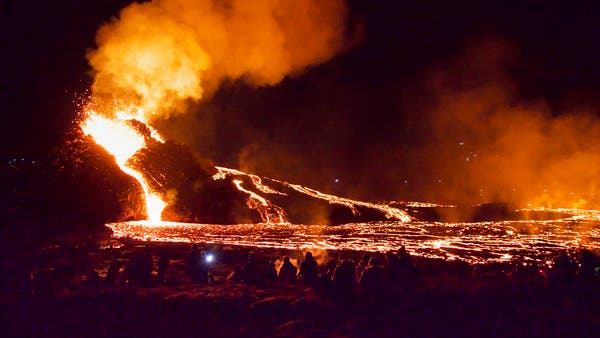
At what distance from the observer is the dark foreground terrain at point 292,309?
8.78 metres

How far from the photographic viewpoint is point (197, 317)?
31.7 ft

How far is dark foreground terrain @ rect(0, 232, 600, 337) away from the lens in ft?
28.8

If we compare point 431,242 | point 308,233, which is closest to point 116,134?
point 308,233

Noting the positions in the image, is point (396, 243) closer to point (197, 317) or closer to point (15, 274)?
point (197, 317)

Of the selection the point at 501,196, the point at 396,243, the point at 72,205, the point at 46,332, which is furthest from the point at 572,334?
the point at 501,196

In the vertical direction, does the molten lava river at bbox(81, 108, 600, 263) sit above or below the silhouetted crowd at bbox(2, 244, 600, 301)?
above

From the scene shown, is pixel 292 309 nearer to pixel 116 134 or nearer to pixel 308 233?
pixel 308 233

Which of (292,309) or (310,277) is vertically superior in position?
(310,277)

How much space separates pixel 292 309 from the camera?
9.91 m

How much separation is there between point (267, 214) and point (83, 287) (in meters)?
Answer: 29.5

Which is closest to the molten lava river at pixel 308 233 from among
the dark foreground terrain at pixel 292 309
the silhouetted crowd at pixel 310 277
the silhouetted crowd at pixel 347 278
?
the silhouetted crowd at pixel 310 277

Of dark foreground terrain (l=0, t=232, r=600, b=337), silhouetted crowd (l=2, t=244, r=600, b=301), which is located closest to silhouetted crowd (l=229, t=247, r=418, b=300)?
silhouetted crowd (l=2, t=244, r=600, b=301)

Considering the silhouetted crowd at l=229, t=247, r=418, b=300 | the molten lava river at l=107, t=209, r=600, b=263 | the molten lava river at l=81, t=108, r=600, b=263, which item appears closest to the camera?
the silhouetted crowd at l=229, t=247, r=418, b=300

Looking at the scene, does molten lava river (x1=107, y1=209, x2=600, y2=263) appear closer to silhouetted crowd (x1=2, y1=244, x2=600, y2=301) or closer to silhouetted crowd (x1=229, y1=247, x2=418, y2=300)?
silhouetted crowd (x1=2, y1=244, x2=600, y2=301)
